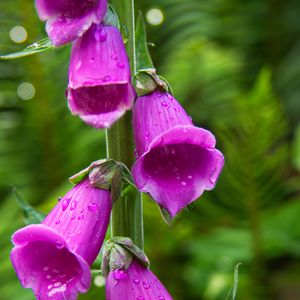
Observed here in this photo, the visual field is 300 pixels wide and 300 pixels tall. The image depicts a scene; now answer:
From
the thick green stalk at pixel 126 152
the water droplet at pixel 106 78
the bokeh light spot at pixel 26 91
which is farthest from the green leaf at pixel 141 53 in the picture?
the bokeh light spot at pixel 26 91

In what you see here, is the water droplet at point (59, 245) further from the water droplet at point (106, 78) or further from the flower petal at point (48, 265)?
the water droplet at point (106, 78)

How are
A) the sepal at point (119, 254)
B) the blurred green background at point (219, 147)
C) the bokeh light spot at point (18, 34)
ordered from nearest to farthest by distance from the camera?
the sepal at point (119, 254), the blurred green background at point (219, 147), the bokeh light spot at point (18, 34)

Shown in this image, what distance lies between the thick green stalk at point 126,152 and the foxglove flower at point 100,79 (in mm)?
53

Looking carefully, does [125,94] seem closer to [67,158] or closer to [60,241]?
[60,241]

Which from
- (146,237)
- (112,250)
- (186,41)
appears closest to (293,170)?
(186,41)

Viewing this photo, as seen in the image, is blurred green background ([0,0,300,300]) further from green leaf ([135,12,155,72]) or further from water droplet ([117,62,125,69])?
water droplet ([117,62,125,69])

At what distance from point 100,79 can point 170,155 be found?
154 mm

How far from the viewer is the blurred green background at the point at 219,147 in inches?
78.4

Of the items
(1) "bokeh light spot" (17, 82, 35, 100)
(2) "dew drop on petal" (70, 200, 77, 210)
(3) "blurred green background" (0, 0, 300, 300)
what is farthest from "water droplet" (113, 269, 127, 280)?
(1) "bokeh light spot" (17, 82, 35, 100)

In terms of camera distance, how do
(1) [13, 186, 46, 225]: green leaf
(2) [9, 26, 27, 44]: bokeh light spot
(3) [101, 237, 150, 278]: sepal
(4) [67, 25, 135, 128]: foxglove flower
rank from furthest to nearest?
(2) [9, 26, 27, 44]: bokeh light spot
(1) [13, 186, 46, 225]: green leaf
(3) [101, 237, 150, 278]: sepal
(4) [67, 25, 135, 128]: foxglove flower

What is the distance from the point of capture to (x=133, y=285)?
36.4 inches

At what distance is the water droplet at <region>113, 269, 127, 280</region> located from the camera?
93 cm

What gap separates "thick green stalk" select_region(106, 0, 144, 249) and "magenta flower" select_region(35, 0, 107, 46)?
6 cm

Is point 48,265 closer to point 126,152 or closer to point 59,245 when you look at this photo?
point 59,245
